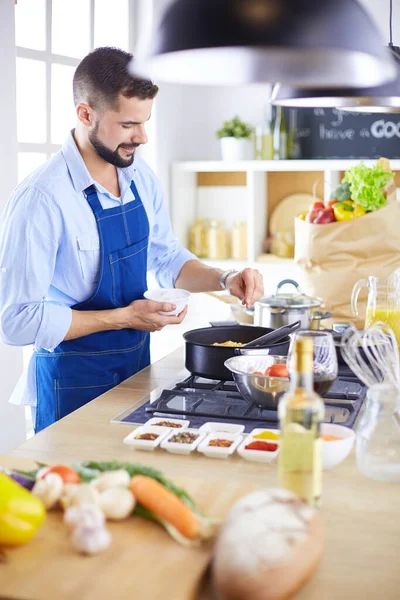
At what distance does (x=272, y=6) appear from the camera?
1.14m

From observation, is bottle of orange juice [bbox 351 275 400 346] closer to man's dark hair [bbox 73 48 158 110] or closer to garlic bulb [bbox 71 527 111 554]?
man's dark hair [bbox 73 48 158 110]

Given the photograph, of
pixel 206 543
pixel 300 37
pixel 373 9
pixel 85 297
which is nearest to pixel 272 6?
pixel 300 37

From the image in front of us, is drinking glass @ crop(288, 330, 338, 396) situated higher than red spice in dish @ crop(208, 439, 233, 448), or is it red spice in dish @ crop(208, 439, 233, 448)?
drinking glass @ crop(288, 330, 338, 396)

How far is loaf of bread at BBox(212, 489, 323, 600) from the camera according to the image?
1.01 metres

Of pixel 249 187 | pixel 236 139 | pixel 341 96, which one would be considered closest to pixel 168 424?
pixel 341 96

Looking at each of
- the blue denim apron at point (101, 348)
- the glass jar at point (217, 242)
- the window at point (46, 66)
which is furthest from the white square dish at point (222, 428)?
the glass jar at point (217, 242)

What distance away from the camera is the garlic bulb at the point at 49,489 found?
1246mm

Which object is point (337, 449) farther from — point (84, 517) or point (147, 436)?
point (84, 517)

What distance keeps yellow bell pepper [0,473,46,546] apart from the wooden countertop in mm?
33

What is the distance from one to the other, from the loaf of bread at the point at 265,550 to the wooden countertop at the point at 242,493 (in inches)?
2.5

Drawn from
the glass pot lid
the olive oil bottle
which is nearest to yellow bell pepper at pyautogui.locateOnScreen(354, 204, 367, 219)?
the glass pot lid

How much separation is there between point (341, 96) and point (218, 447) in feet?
2.99

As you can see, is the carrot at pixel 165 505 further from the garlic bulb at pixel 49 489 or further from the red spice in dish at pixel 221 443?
the red spice in dish at pixel 221 443

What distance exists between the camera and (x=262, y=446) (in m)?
1.62
